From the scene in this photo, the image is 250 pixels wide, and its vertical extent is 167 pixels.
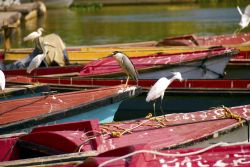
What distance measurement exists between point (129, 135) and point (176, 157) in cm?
163

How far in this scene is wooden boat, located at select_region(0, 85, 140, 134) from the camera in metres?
8.20

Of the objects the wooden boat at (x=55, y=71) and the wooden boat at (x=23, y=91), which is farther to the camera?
the wooden boat at (x=55, y=71)

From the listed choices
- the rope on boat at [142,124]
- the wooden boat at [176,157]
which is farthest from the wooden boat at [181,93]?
the wooden boat at [176,157]

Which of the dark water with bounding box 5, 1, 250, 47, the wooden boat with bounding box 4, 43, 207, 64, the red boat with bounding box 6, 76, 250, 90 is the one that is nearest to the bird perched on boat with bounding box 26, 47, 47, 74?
the red boat with bounding box 6, 76, 250, 90

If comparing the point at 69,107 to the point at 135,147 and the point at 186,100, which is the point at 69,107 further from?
the point at 135,147

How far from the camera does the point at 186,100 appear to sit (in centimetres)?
1061

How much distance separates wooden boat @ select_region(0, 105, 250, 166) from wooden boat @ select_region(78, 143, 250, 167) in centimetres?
106

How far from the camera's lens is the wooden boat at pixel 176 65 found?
11.6m

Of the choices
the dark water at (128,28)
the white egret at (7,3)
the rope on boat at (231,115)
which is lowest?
the dark water at (128,28)

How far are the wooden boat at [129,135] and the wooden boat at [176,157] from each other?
3.48 feet

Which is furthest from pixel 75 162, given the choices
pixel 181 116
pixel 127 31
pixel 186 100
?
pixel 127 31

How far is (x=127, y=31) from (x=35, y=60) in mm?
17802

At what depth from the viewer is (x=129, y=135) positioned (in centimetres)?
667

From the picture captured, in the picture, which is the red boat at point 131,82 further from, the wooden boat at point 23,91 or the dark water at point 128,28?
the dark water at point 128,28
